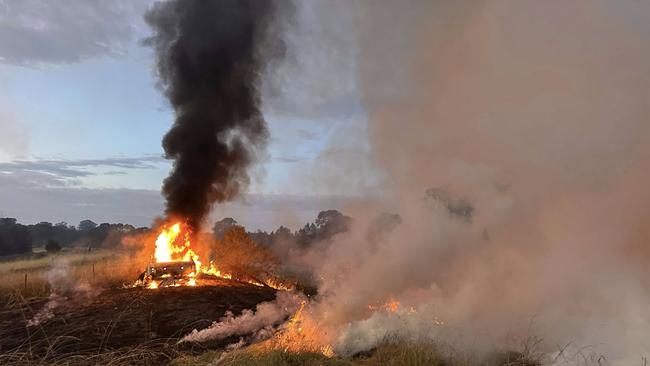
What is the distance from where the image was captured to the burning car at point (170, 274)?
22.7 metres

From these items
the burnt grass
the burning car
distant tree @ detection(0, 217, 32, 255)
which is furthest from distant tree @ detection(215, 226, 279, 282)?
distant tree @ detection(0, 217, 32, 255)

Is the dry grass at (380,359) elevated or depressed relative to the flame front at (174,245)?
depressed

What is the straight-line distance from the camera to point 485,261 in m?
15.4

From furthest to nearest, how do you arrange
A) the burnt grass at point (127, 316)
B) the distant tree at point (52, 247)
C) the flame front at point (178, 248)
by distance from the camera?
the distant tree at point (52, 247), the flame front at point (178, 248), the burnt grass at point (127, 316)

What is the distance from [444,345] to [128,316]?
11.0 m

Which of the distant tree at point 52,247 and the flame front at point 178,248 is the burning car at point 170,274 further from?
the distant tree at point 52,247

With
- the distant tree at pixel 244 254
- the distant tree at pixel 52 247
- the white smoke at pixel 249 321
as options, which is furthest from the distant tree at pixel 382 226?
the distant tree at pixel 52 247

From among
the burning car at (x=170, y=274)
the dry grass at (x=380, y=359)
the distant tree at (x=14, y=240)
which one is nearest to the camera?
the dry grass at (x=380, y=359)

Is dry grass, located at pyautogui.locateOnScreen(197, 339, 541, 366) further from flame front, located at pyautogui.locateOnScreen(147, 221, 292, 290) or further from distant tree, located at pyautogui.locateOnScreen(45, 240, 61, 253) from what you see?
distant tree, located at pyautogui.locateOnScreen(45, 240, 61, 253)

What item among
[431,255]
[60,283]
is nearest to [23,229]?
[60,283]

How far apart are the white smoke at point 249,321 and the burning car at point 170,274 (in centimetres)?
533

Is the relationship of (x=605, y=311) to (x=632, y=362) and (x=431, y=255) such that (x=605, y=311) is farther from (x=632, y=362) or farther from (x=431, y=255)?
(x=431, y=255)

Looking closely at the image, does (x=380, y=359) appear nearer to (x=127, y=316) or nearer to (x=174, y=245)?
(x=127, y=316)

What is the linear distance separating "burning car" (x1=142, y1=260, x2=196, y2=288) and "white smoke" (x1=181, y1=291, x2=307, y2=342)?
17.5 feet
